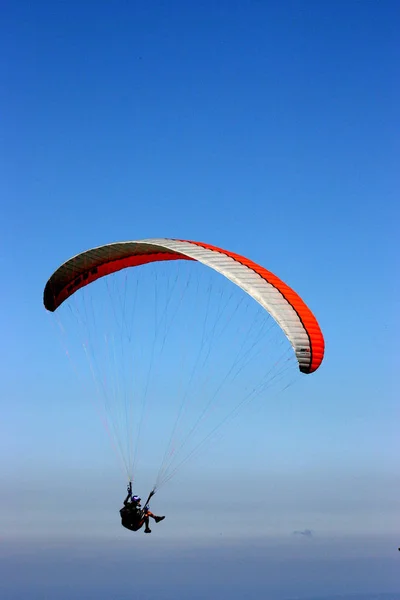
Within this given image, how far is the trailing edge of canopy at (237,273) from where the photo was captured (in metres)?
23.1

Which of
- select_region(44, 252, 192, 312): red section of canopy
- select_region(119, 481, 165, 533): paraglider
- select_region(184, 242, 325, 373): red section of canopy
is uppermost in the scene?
select_region(44, 252, 192, 312): red section of canopy

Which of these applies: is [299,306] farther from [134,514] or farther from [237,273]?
[134,514]

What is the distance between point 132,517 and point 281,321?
7.61 m

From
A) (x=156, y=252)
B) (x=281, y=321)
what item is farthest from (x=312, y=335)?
(x=156, y=252)

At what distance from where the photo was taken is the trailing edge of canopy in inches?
911

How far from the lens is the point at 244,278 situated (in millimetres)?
24078

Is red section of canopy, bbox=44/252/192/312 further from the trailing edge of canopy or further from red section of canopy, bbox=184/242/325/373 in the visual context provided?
red section of canopy, bbox=184/242/325/373

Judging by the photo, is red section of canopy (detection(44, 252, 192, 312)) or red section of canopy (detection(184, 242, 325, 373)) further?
red section of canopy (detection(44, 252, 192, 312))

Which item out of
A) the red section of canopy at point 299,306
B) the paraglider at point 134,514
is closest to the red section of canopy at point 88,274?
the red section of canopy at point 299,306

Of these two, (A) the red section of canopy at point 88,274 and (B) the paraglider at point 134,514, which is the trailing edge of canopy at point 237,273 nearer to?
(A) the red section of canopy at point 88,274

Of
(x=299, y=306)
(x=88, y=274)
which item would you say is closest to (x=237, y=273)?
(x=299, y=306)

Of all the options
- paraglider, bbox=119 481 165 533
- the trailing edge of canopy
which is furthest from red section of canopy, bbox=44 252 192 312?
paraglider, bbox=119 481 165 533

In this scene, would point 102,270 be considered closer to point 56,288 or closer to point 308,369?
point 56,288

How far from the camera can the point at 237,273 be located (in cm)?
2417
